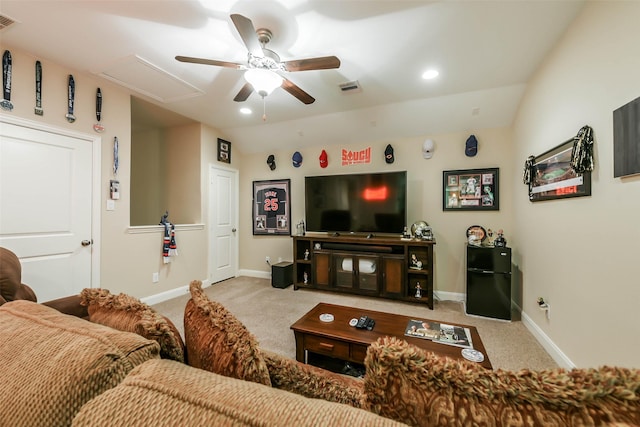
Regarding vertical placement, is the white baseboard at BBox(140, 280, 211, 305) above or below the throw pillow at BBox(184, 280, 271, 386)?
below

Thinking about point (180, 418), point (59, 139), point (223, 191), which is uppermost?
point (59, 139)

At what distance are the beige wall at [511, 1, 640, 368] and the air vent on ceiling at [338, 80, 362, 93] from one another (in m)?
1.77

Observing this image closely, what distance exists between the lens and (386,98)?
322 centimetres

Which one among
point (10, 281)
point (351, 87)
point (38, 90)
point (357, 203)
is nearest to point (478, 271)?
point (357, 203)

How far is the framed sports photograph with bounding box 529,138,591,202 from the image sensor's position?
1.82m

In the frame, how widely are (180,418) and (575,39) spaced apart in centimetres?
311

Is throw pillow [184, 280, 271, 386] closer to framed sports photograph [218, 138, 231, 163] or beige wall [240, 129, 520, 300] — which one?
beige wall [240, 129, 520, 300]

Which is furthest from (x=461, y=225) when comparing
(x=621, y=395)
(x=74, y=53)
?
(x=74, y=53)

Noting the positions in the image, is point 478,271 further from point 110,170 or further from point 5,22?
point 5,22

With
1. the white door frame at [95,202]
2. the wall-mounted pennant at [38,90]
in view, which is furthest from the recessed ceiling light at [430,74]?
the wall-mounted pennant at [38,90]

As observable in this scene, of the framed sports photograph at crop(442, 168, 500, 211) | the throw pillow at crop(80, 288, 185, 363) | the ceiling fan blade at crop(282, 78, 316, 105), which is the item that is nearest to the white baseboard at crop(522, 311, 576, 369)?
the framed sports photograph at crop(442, 168, 500, 211)

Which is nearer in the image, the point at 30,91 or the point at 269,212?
the point at 30,91

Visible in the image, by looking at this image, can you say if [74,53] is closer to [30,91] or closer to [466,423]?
[30,91]

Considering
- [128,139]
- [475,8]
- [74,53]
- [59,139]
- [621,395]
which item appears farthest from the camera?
[128,139]
